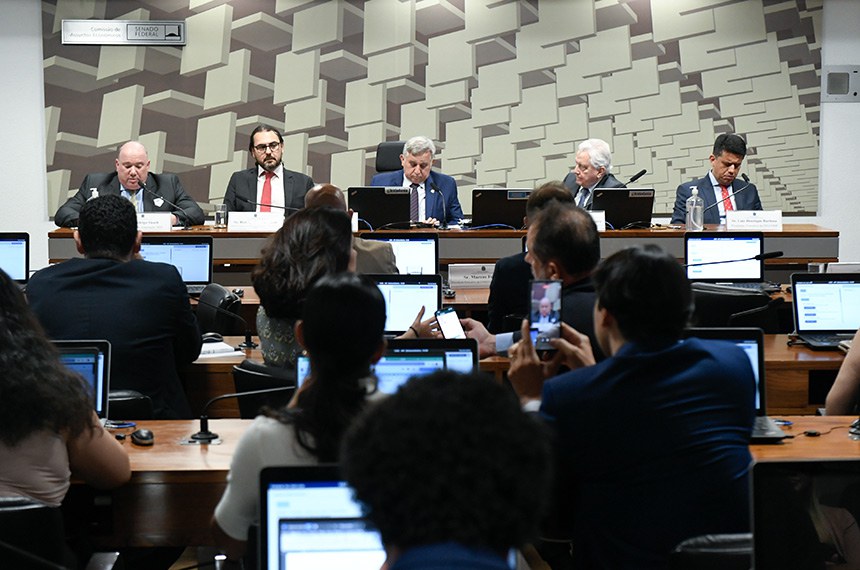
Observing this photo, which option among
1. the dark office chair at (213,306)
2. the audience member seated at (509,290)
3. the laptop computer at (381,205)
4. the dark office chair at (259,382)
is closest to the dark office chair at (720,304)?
the audience member seated at (509,290)

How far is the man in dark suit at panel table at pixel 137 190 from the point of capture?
7332 millimetres

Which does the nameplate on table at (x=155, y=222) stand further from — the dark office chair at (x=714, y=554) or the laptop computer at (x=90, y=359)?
the dark office chair at (x=714, y=554)

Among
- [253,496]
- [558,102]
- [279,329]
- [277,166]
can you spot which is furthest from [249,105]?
[253,496]

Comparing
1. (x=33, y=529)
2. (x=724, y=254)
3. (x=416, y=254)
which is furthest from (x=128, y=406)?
(x=724, y=254)

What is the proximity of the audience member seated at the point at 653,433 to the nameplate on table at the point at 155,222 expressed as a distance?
5000 millimetres

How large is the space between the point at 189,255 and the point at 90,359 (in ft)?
9.35

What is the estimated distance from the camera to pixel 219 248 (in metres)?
6.82

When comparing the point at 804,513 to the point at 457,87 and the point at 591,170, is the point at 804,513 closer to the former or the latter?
the point at 591,170

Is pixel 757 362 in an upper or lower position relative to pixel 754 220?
lower

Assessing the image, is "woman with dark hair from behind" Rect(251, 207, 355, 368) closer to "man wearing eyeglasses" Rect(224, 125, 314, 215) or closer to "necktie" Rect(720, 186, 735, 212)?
"man wearing eyeglasses" Rect(224, 125, 314, 215)

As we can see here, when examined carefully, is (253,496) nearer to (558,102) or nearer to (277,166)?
(277,166)

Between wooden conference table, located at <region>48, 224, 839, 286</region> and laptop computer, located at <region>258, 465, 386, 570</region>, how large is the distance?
508cm

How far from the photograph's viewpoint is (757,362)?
3.11 m

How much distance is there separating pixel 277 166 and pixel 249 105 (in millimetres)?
1652
